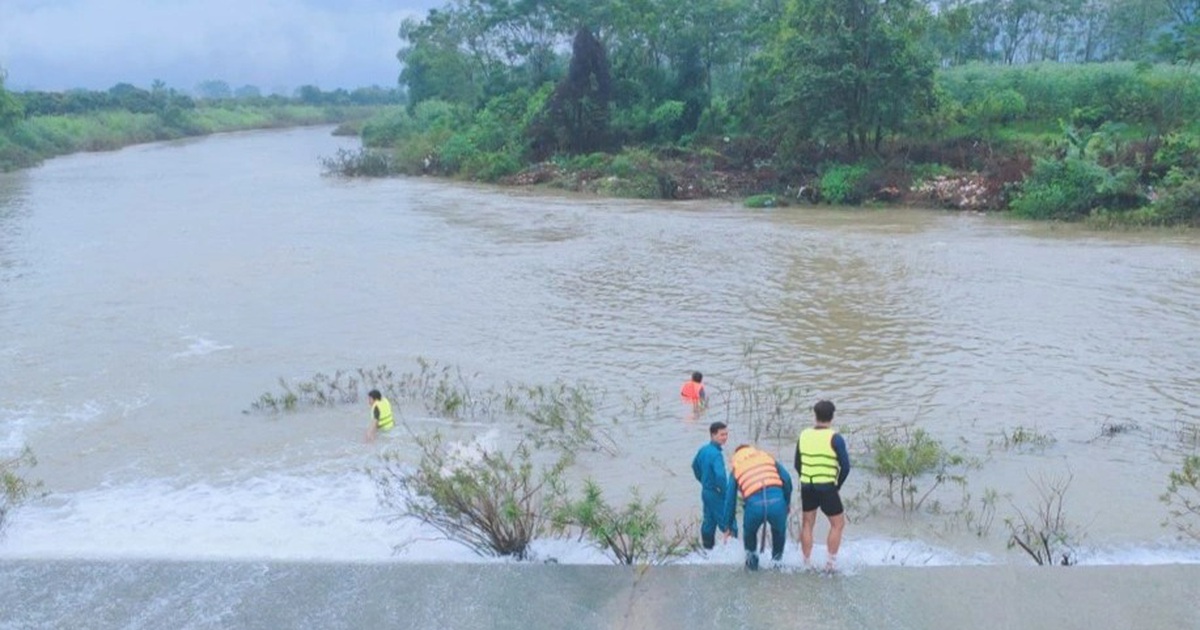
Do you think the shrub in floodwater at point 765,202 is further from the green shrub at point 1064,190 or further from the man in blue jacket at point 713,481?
the man in blue jacket at point 713,481

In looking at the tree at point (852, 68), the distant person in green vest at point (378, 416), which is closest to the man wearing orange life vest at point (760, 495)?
the distant person in green vest at point (378, 416)

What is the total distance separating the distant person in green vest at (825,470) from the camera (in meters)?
7.32

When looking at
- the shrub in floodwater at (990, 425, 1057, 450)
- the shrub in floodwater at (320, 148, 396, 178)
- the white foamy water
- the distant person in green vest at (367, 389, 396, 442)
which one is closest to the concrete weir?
the shrub in floodwater at (990, 425, 1057, 450)

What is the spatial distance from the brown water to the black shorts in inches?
29.5

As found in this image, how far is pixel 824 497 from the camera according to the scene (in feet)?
24.1

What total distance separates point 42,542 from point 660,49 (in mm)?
38992

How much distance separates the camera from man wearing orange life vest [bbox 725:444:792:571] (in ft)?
23.7

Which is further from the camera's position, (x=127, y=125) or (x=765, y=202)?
(x=127, y=125)

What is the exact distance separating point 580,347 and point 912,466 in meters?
7.03

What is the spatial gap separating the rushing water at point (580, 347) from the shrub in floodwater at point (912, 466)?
24cm

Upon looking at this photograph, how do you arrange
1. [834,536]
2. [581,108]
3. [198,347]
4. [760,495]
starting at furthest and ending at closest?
[581,108] < [198,347] < [834,536] < [760,495]

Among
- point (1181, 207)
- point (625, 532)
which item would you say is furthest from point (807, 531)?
point (1181, 207)

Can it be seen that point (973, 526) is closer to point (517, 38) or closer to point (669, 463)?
point (669, 463)

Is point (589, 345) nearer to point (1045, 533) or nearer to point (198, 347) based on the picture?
point (198, 347)
